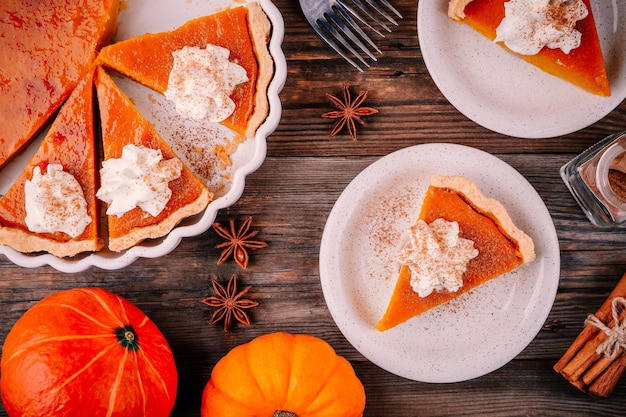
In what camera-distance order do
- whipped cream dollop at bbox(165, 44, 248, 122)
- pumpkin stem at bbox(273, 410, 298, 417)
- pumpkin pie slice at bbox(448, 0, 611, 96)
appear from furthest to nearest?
pumpkin pie slice at bbox(448, 0, 611, 96), whipped cream dollop at bbox(165, 44, 248, 122), pumpkin stem at bbox(273, 410, 298, 417)

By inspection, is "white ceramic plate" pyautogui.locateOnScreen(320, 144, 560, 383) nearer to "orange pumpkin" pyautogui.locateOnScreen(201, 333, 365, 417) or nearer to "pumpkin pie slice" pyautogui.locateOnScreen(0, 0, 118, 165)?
"orange pumpkin" pyautogui.locateOnScreen(201, 333, 365, 417)

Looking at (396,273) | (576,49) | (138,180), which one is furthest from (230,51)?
(576,49)

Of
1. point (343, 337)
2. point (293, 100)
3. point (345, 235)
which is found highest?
point (293, 100)

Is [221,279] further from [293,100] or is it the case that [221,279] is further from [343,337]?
[293,100]

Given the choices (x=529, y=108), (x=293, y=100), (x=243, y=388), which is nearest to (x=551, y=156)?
(x=529, y=108)

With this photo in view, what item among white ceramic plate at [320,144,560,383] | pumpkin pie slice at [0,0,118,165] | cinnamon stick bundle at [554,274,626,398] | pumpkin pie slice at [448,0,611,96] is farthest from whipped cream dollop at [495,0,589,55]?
pumpkin pie slice at [0,0,118,165]

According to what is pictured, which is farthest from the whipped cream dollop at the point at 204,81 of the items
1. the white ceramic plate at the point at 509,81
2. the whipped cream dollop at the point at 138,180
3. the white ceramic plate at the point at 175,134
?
the white ceramic plate at the point at 509,81
